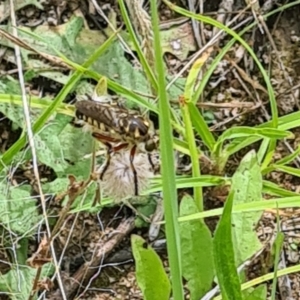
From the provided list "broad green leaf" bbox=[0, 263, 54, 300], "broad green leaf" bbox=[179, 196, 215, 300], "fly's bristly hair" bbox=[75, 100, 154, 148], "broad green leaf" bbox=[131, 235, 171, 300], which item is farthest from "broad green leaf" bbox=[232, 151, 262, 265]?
"broad green leaf" bbox=[0, 263, 54, 300]

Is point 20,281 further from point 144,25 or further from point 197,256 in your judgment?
point 144,25

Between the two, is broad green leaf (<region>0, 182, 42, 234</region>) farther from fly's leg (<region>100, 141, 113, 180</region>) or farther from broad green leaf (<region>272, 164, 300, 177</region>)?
broad green leaf (<region>272, 164, 300, 177</region>)

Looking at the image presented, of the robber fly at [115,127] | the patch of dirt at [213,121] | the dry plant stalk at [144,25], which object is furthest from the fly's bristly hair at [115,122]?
the patch of dirt at [213,121]

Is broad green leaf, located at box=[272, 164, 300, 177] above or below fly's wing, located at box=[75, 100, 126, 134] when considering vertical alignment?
below

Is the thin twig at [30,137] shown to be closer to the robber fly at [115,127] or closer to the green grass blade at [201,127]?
the robber fly at [115,127]

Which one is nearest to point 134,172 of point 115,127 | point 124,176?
point 124,176
